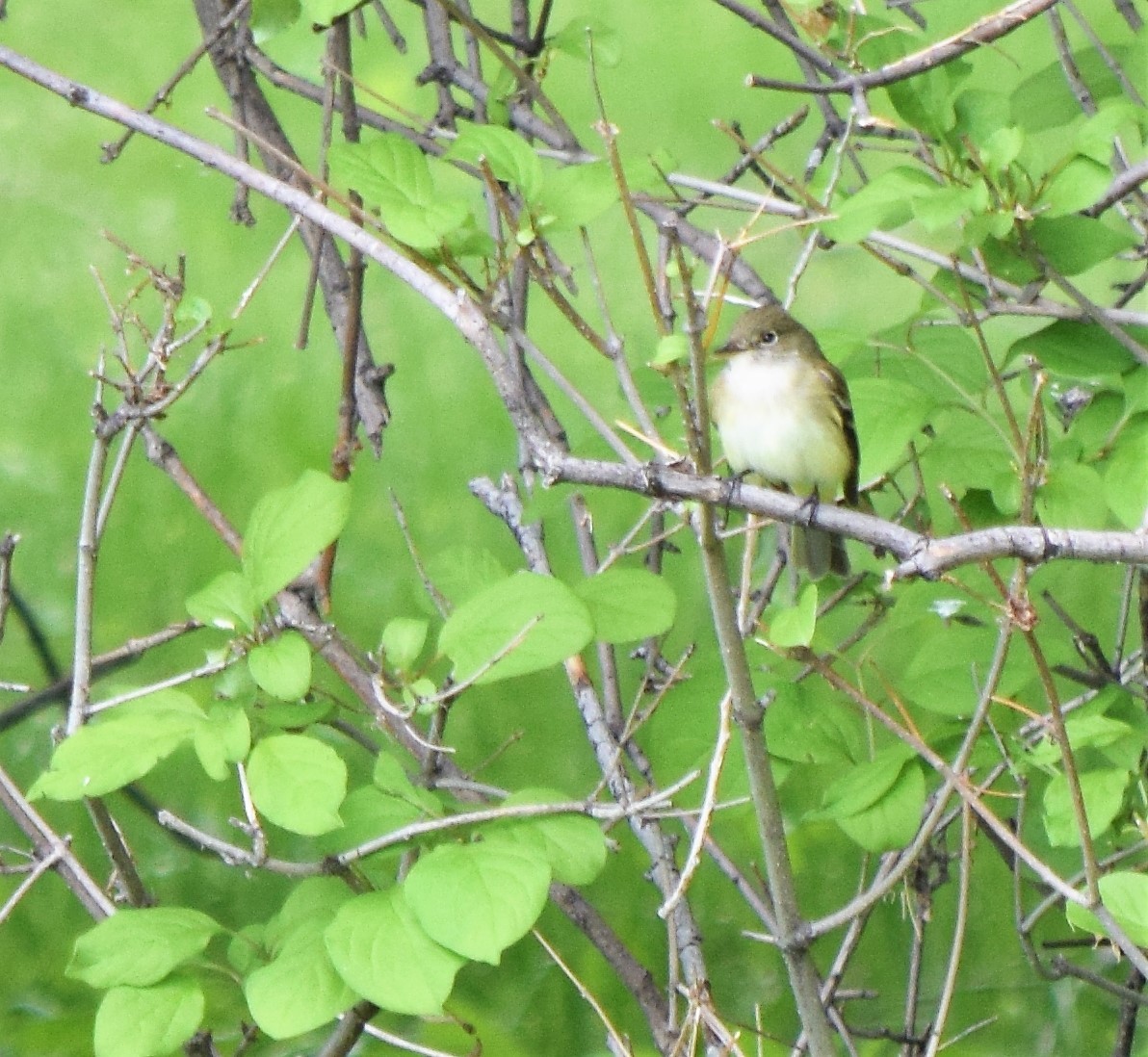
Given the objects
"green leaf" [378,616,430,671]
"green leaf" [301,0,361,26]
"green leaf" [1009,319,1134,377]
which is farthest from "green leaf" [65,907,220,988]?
"green leaf" [1009,319,1134,377]

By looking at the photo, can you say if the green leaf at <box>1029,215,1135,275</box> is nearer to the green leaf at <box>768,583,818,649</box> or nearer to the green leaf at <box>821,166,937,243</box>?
the green leaf at <box>821,166,937,243</box>

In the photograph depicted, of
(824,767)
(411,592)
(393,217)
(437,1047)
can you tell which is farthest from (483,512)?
(393,217)

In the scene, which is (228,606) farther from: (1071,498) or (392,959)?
(1071,498)

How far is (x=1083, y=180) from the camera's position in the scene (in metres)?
1.05

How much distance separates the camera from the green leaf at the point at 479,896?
0.91 metres

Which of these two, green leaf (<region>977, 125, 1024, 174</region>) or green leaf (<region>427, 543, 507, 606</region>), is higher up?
green leaf (<region>977, 125, 1024, 174</region>)

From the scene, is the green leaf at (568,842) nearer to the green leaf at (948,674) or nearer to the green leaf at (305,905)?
the green leaf at (305,905)

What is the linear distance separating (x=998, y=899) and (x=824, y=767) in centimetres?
31

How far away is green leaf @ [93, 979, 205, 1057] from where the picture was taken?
3.29ft

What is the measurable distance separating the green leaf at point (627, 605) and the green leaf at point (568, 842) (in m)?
0.15

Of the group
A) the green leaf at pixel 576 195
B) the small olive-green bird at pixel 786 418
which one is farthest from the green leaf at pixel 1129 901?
the small olive-green bird at pixel 786 418

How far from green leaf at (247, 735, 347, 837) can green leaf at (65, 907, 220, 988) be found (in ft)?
0.45

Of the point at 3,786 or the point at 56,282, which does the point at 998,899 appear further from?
the point at 56,282

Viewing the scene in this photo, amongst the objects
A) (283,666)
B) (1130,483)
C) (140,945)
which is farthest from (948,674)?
(140,945)
